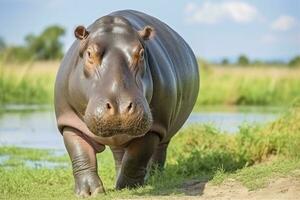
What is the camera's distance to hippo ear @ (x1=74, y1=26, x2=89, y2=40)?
5.85 meters

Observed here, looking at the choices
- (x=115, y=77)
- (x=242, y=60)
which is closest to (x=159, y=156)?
(x=115, y=77)

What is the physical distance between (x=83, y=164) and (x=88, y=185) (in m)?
0.15

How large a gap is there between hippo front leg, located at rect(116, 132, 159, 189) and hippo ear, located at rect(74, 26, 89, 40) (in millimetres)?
873

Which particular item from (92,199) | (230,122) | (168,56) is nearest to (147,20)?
(168,56)

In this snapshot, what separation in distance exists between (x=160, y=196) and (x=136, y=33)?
1.12 m

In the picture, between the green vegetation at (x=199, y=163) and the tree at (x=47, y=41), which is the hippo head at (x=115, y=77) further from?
the tree at (x=47, y=41)

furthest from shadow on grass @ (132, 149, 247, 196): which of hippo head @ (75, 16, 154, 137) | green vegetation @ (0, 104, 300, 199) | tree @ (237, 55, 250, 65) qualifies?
tree @ (237, 55, 250, 65)

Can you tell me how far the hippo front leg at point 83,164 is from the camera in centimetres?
614

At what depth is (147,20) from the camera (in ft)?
24.1

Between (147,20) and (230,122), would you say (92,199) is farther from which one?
(230,122)

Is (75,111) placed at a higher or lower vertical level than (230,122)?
higher

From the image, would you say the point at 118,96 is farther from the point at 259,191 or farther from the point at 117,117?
the point at 259,191

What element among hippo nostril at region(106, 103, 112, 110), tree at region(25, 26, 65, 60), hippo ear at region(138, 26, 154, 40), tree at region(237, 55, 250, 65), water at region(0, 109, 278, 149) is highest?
hippo ear at region(138, 26, 154, 40)

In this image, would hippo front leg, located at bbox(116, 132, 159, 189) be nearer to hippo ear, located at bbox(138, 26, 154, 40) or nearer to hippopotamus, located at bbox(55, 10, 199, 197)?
hippopotamus, located at bbox(55, 10, 199, 197)
